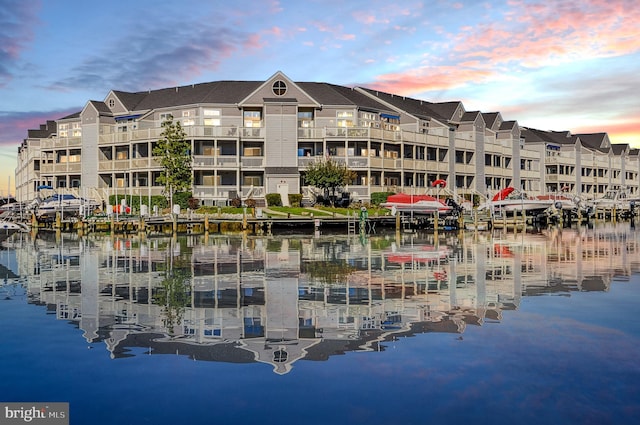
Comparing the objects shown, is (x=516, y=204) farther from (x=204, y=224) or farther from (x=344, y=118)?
(x=204, y=224)

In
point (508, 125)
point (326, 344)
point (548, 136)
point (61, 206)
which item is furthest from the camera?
point (548, 136)

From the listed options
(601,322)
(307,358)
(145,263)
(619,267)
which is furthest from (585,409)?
(145,263)

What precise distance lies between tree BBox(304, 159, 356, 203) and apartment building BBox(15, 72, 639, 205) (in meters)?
2.86

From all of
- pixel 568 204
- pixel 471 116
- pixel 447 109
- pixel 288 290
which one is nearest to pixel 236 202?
pixel 447 109

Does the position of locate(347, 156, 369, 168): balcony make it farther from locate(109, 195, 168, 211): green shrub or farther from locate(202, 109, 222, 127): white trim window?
locate(109, 195, 168, 211): green shrub

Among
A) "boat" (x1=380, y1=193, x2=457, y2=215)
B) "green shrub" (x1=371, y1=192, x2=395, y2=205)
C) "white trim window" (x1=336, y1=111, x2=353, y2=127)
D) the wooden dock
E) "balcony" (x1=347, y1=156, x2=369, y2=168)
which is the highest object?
"white trim window" (x1=336, y1=111, x2=353, y2=127)

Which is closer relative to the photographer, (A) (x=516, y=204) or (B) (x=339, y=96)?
(A) (x=516, y=204)

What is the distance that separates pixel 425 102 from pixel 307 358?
8567 cm

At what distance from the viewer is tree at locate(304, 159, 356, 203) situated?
6681 centimetres

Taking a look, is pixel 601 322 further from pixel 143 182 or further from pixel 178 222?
pixel 143 182

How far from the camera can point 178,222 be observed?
194 ft

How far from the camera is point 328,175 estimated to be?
66.8 m

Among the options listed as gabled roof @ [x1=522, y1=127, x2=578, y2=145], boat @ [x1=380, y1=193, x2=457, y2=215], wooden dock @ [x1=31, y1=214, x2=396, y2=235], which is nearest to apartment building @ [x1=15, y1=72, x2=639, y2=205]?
boat @ [x1=380, y1=193, x2=457, y2=215]

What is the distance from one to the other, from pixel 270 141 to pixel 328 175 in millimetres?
8667
